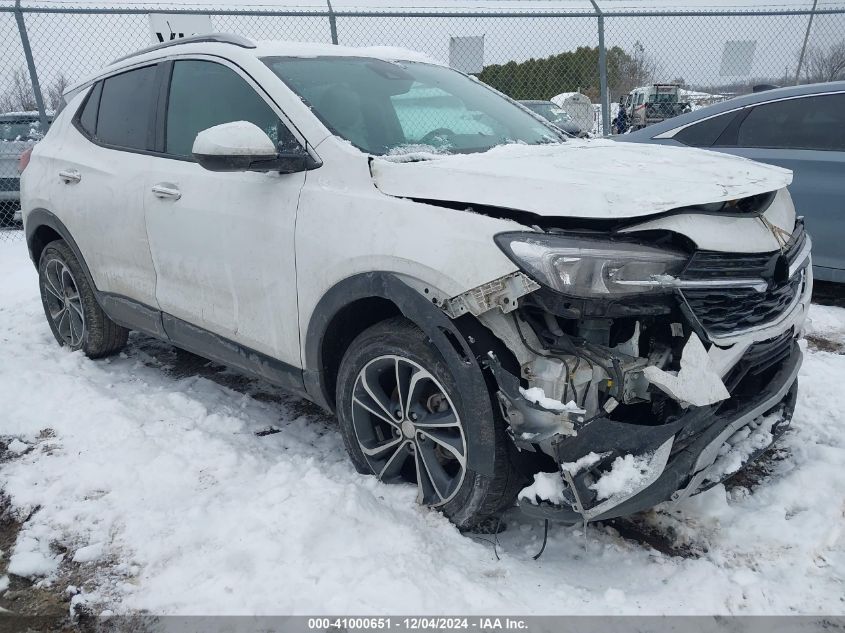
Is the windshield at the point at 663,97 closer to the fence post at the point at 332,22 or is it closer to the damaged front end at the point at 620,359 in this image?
the fence post at the point at 332,22

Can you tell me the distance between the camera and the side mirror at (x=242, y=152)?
2686 millimetres

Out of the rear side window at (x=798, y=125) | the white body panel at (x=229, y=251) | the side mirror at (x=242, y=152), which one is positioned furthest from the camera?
the rear side window at (x=798, y=125)

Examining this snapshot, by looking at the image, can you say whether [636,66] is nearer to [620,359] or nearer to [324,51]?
[324,51]

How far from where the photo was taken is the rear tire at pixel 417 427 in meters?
2.40

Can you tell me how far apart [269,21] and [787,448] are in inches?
276

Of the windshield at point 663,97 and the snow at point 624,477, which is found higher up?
the snow at point 624,477

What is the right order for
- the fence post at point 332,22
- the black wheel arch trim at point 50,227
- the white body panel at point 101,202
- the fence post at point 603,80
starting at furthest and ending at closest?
1. the fence post at point 603,80
2. the fence post at point 332,22
3. the black wheel arch trim at point 50,227
4. the white body panel at point 101,202

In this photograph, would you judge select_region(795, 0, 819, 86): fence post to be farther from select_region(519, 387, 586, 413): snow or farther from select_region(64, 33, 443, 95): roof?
select_region(519, 387, 586, 413): snow

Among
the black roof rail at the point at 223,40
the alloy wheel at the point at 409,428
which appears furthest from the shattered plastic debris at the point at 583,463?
the black roof rail at the point at 223,40

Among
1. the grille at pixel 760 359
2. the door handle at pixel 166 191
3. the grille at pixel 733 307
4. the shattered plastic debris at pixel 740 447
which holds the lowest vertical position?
the shattered plastic debris at pixel 740 447

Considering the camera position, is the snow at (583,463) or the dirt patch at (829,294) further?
the dirt patch at (829,294)

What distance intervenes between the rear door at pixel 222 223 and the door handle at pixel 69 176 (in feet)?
2.67

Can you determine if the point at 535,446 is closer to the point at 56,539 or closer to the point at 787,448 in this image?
the point at 787,448

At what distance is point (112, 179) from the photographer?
12.6 ft
